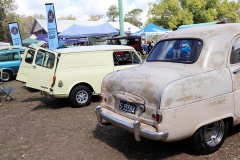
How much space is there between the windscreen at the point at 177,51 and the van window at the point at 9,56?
1197 centimetres

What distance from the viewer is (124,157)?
4.05 meters

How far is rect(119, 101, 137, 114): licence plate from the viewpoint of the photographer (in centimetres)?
387

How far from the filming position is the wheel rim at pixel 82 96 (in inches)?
292

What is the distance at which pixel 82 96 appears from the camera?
750 centimetres

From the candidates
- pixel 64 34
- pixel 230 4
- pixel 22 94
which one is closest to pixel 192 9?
pixel 230 4

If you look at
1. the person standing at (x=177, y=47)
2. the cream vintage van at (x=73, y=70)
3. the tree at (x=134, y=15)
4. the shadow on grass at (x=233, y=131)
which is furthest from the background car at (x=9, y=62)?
the tree at (x=134, y=15)

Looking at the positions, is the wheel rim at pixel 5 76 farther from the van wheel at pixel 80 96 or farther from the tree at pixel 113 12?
the tree at pixel 113 12

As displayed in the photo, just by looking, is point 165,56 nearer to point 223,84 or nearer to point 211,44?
point 211,44

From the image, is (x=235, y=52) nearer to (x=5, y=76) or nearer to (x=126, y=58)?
(x=126, y=58)

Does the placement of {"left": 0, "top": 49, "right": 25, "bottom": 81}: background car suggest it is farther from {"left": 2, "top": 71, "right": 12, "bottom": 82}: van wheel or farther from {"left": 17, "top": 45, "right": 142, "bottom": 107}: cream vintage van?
{"left": 17, "top": 45, "right": 142, "bottom": 107}: cream vintage van

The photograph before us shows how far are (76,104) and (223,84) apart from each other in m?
4.75

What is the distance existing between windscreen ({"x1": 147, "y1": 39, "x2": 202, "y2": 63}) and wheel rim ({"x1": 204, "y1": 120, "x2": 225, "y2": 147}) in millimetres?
1110

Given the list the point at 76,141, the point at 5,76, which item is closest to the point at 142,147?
the point at 76,141

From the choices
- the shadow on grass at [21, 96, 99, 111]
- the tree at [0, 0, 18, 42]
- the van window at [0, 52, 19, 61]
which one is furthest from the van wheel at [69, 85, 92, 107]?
the tree at [0, 0, 18, 42]
